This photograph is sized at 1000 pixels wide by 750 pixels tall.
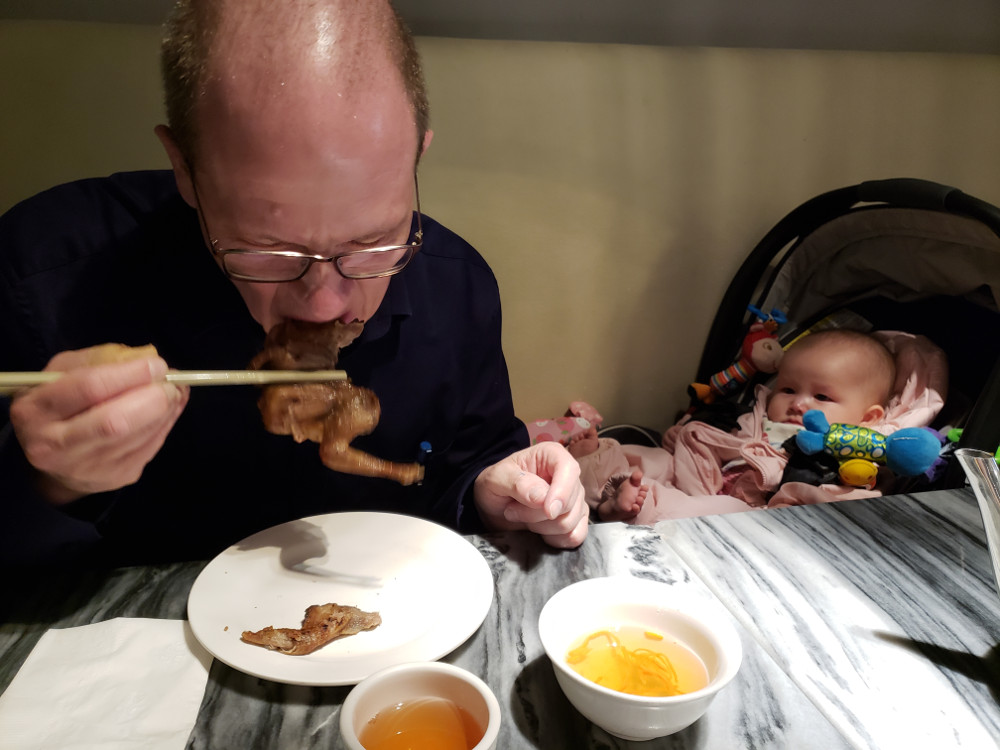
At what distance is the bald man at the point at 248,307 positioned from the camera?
3.24 feet

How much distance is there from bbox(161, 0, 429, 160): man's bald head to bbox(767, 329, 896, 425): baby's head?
2298 mm

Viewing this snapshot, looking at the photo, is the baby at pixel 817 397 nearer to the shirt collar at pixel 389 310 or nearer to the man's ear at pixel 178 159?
the shirt collar at pixel 389 310

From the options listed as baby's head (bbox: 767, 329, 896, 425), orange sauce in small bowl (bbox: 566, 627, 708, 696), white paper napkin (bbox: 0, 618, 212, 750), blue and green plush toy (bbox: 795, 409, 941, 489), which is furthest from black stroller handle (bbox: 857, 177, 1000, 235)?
white paper napkin (bbox: 0, 618, 212, 750)

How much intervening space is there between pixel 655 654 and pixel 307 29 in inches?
45.1

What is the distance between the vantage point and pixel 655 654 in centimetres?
100

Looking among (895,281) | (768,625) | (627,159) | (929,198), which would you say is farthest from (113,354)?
(895,281)

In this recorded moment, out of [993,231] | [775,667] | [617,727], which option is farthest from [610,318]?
[617,727]

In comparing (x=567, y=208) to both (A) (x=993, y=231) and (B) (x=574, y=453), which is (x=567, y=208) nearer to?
(B) (x=574, y=453)

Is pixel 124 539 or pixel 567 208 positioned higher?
pixel 567 208

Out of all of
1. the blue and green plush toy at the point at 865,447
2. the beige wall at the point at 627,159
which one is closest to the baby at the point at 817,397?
the blue and green plush toy at the point at 865,447

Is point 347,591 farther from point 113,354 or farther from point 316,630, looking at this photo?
point 113,354

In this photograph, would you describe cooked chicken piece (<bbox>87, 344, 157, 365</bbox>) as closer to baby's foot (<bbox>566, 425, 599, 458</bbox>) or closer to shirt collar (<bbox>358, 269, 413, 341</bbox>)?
shirt collar (<bbox>358, 269, 413, 341</bbox>)

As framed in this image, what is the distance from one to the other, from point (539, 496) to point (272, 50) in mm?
929

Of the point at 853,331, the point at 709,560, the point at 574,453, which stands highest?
the point at 853,331
